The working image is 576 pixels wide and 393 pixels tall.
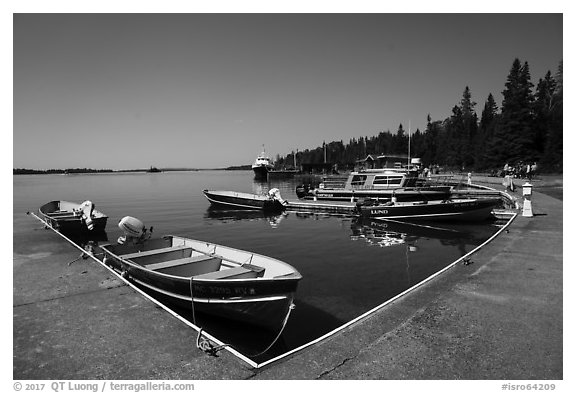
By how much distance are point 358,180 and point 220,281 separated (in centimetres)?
2809

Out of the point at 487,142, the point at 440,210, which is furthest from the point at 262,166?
the point at 440,210

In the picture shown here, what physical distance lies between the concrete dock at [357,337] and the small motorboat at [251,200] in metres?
23.6

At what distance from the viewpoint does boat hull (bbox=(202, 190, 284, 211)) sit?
3147 cm

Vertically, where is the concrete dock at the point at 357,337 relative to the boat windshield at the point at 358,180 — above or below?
below

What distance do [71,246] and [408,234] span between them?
1742 cm

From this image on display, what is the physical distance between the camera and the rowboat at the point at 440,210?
71.2 ft

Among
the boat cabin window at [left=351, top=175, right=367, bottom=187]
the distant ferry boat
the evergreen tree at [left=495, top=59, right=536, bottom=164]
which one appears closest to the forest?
the evergreen tree at [left=495, top=59, right=536, bottom=164]

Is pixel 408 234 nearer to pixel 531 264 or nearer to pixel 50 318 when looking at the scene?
pixel 531 264

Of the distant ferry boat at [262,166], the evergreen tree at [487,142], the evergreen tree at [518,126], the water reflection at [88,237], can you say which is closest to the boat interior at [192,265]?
the water reflection at [88,237]

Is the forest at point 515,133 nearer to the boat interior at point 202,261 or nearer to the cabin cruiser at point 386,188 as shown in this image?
the cabin cruiser at point 386,188

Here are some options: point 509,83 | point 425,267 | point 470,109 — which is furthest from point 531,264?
point 470,109

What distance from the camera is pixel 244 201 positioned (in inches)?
1335

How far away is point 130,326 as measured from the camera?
5656 mm

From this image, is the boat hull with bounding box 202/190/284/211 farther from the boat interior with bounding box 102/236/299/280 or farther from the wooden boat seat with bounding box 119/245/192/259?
the wooden boat seat with bounding box 119/245/192/259
